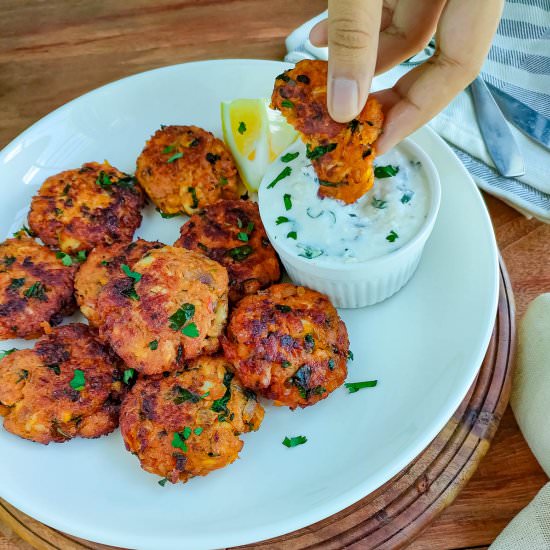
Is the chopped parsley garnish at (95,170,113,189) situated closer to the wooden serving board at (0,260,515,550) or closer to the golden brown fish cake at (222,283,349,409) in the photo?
the golden brown fish cake at (222,283,349,409)

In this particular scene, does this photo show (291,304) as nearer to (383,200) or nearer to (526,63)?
(383,200)

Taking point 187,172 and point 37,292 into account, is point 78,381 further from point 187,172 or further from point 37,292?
point 187,172

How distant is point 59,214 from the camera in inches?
127

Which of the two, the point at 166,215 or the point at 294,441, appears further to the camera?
the point at 166,215

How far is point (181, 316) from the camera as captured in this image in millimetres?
2652

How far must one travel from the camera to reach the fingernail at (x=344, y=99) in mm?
2301

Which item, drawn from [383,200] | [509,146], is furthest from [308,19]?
[383,200]

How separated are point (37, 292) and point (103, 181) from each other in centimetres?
69

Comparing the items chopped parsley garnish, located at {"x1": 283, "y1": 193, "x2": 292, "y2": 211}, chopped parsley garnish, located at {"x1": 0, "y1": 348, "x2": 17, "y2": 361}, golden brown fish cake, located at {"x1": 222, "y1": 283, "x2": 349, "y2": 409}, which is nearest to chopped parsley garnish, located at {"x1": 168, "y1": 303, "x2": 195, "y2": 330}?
golden brown fish cake, located at {"x1": 222, "y1": 283, "x2": 349, "y2": 409}

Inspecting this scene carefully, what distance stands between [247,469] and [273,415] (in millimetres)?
269

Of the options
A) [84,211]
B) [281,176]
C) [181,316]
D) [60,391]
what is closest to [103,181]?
[84,211]

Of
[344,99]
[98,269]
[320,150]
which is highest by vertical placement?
[344,99]

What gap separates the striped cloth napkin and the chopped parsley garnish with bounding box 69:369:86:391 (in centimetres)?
234

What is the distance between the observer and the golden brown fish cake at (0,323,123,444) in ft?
8.71
